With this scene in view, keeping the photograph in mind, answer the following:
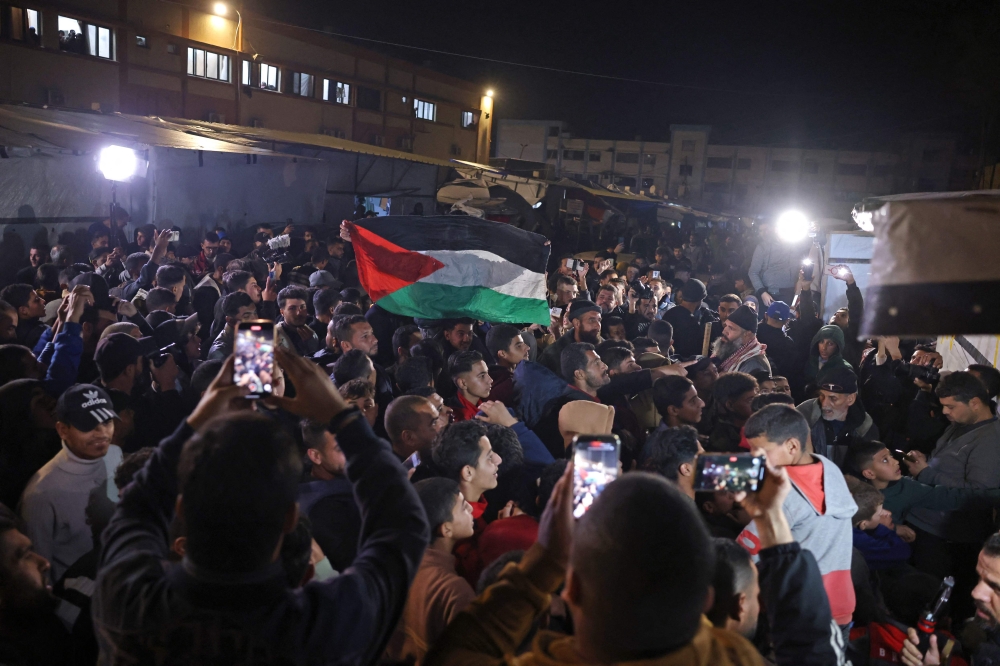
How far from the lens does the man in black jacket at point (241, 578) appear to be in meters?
1.85

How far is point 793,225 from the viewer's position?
648 inches

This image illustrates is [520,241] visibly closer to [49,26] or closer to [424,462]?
[424,462]

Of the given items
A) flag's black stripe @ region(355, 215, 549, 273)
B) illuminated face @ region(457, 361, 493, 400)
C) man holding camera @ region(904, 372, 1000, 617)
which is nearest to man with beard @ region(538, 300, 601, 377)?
flag's black stripe @ region(355, 215, 549, 273)

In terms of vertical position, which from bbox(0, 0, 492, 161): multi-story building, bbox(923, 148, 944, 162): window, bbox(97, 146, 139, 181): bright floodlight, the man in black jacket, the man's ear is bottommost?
the man's ear

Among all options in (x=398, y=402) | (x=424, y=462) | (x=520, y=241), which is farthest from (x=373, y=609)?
(x=520, y=241)

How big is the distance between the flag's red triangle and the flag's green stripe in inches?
4.0

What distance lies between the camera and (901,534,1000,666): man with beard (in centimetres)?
360

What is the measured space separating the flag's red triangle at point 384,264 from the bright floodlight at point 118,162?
5.56 metres

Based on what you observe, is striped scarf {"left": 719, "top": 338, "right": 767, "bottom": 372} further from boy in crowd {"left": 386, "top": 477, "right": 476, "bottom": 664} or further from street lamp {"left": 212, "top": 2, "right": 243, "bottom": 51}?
street lamp {"left": 212, "top": 2, "right": 243, "bottom": 51}

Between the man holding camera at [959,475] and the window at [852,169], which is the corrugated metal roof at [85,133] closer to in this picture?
the man holding camera at [959,475]

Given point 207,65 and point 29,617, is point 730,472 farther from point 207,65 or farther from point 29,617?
point 207,65

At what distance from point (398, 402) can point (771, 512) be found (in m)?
2.89

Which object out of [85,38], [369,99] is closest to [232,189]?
[85,38]

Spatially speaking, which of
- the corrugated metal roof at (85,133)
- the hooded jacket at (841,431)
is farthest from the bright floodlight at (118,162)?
the hooded jacket at (841,431)
